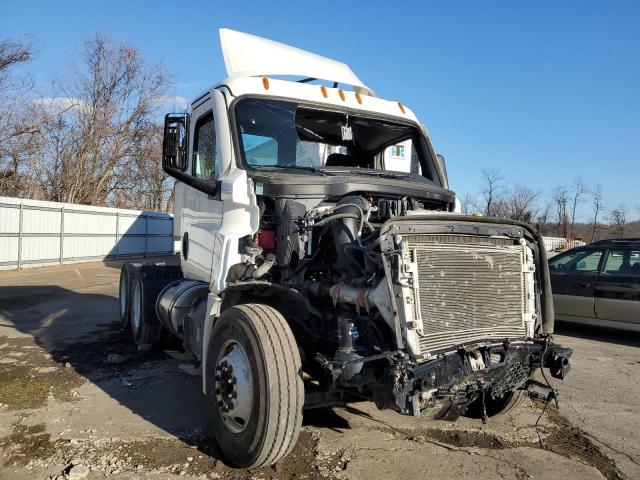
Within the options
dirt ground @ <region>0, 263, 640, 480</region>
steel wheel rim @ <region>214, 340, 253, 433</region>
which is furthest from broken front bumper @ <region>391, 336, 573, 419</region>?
steel wheel rim @ <region>214, 340, 253, 433</region>

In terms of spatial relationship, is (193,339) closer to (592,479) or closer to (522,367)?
(522,367)

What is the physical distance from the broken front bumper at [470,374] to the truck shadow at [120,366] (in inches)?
54.5

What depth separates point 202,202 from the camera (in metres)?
5.01

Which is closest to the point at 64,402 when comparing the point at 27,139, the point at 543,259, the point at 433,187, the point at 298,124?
the point at 298,124

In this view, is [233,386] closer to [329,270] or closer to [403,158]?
[329,270]

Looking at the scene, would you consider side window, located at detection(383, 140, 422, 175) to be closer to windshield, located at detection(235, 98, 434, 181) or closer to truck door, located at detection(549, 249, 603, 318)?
windshield, located at detection(235, 98, 434, 181)

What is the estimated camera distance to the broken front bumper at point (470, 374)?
2943 mm

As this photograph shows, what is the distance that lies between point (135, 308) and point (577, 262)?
23.5 feet

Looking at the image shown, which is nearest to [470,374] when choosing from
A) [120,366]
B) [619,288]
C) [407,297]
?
[407,297]

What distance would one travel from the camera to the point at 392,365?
3004 mm

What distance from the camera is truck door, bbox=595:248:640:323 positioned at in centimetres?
795

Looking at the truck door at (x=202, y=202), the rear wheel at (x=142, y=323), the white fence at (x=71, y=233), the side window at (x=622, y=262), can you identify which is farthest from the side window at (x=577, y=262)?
the white fence at (x=71, y=233)

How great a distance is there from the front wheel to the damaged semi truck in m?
0.01

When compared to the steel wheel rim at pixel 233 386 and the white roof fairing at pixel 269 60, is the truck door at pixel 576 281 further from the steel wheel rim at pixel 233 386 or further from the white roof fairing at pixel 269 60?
the steel wheel rim at pixel 233 386
